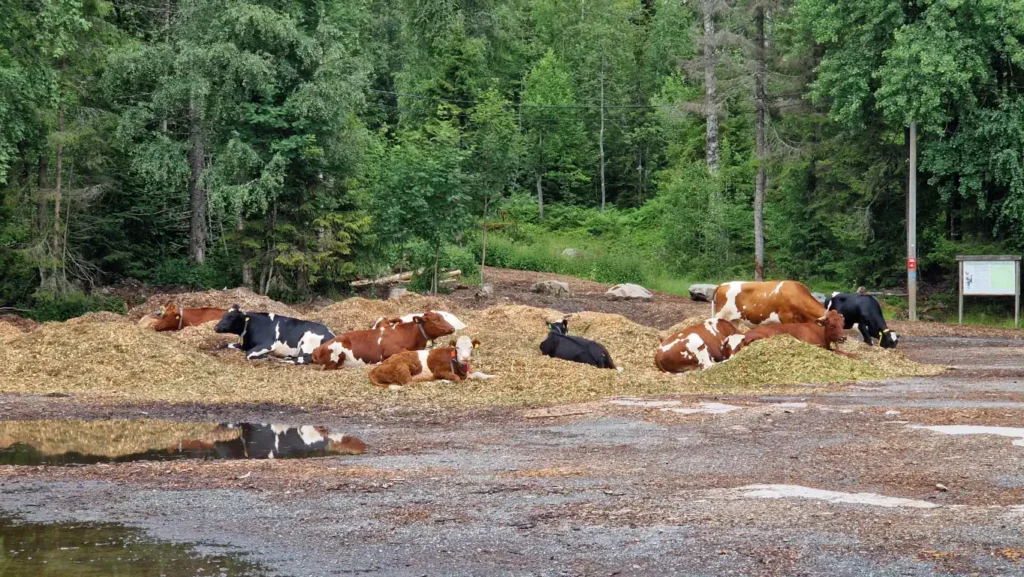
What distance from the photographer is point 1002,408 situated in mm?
12258

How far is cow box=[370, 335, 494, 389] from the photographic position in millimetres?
15305

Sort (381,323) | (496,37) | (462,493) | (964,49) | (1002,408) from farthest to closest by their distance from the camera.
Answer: (496,37), (964,49), (381,323), (1002,408), (462,493)

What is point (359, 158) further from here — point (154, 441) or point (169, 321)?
point (154, 441)

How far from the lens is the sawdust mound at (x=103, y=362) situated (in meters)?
15.6

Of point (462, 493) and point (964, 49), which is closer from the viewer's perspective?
point (462, 493)

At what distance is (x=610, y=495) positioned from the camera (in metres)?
7.98

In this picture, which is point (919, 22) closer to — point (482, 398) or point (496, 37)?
point (482, 398)

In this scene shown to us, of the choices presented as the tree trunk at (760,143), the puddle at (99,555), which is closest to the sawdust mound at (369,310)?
the puddle at (99,555)

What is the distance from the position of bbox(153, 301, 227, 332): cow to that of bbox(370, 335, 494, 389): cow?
8.19 metres

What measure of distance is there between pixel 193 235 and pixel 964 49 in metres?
24.8

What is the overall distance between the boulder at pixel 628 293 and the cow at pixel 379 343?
16590mm

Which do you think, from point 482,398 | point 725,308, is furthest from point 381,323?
point 725,308

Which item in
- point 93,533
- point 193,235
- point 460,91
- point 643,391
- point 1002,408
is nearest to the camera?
point 93,533

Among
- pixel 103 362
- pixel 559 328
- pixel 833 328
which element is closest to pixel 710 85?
pixel 559 328
